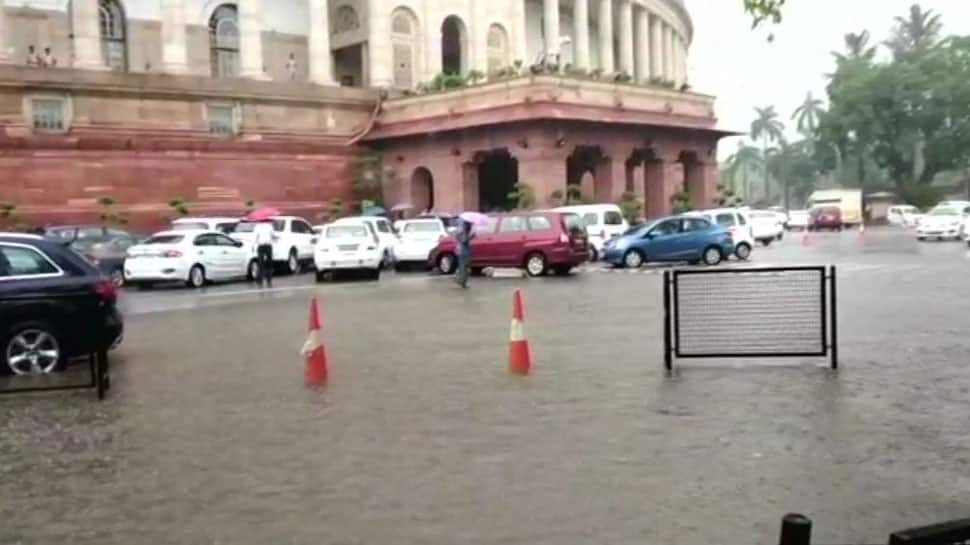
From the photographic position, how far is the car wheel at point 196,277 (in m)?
28.2

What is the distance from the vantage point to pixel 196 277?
2836 centimetres

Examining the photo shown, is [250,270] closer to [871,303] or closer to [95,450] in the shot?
[871,303]

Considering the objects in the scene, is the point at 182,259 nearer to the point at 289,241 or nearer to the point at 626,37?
the point at 289,241

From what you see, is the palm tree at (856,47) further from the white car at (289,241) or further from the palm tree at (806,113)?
the white car at (289,241)

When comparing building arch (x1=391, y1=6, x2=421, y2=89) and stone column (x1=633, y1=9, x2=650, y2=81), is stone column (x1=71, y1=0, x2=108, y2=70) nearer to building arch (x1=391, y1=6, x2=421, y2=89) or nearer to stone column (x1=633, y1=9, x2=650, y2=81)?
building arch (x1=391, y1=6, x2=421, y2=89)

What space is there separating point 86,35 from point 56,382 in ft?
120

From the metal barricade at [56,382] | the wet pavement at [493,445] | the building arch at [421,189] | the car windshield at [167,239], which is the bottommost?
the wet pavement at [493,445]

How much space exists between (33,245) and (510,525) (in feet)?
28.0

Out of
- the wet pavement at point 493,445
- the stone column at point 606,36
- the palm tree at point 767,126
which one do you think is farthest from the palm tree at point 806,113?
the wet pavement at point 493,445

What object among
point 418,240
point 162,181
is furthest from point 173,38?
point 418,240

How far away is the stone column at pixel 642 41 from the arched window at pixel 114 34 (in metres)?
35.3

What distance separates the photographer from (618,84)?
153 feet

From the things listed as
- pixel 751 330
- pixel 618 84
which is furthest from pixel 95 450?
pixel 618 84

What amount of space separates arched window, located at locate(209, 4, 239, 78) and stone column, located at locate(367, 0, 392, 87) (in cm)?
649
